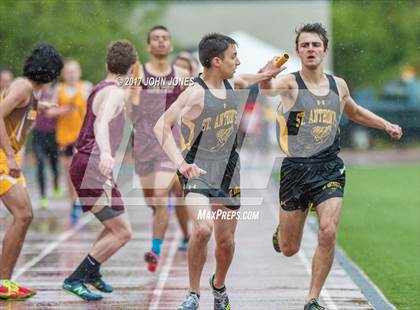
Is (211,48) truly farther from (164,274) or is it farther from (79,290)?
(164,274)

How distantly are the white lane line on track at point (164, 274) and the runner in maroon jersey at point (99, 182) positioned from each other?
0.49 metres

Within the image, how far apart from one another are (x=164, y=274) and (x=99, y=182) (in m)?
1.83

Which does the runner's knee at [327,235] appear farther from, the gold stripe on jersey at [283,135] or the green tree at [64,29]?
the green tree at [64,29]

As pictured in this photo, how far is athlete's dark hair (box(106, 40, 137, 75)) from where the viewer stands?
9633 mm

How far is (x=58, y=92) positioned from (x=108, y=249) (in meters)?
8.00

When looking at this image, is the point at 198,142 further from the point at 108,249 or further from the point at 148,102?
the point at 148,102

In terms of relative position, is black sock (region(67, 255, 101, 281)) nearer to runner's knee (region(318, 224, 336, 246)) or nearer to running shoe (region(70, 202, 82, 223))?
runner's knee (region(318, 224, 336, 246))

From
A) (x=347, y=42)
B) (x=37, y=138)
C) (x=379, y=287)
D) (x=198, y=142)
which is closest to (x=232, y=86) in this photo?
(x=198, y=142)

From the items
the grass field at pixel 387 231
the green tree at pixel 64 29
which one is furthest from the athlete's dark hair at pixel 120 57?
the green tree at pixel 64 29

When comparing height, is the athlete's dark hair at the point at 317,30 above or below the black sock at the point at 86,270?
above

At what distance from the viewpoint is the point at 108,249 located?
952cm

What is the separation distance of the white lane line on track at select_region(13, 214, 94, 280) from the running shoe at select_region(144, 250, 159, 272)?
4.44ft

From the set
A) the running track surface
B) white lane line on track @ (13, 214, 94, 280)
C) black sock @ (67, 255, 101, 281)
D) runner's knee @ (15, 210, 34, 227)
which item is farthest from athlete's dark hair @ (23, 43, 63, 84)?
white lane line on track @ (13, 214, 94, 280)

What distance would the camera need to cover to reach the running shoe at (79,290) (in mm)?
9289
